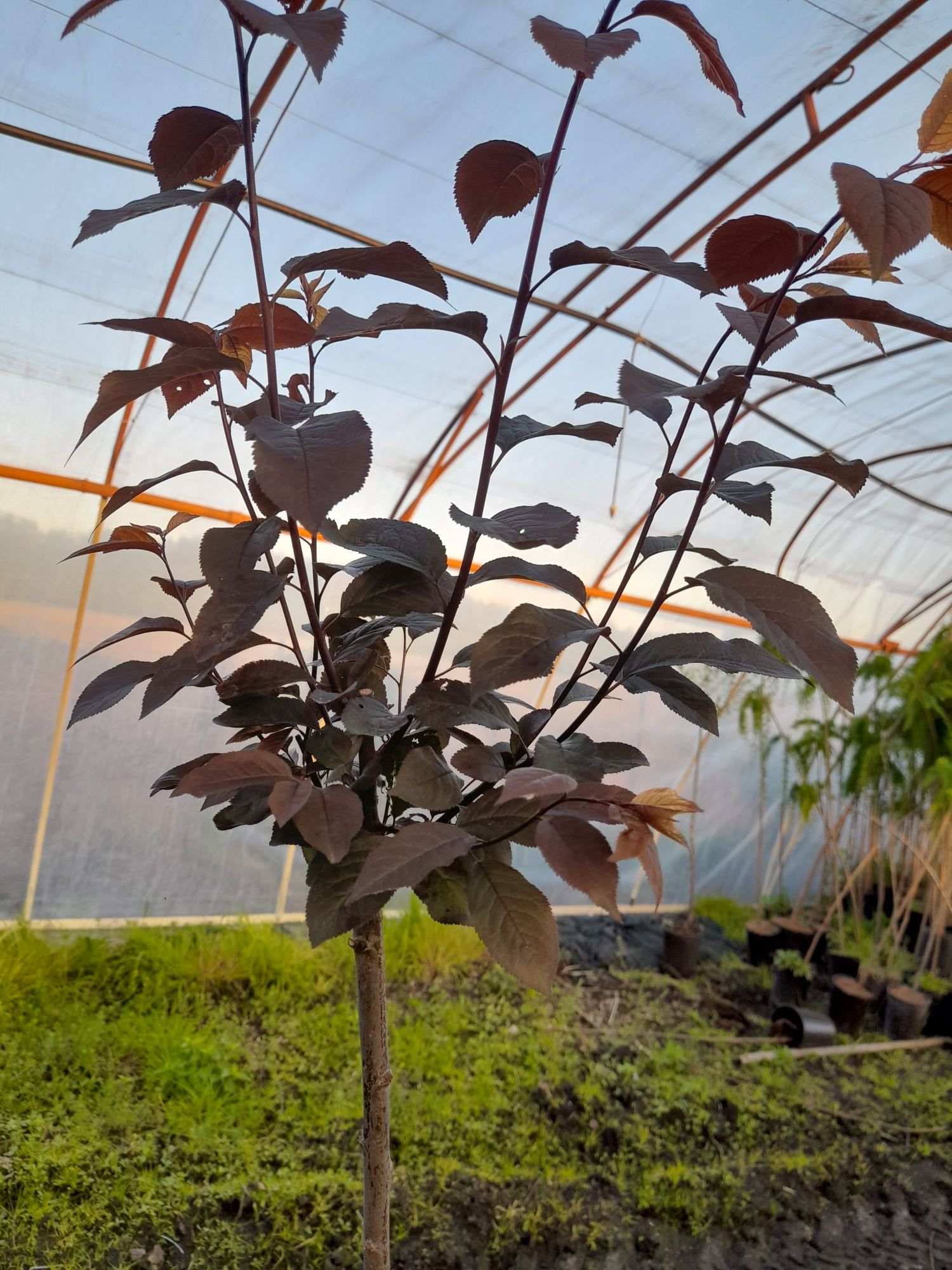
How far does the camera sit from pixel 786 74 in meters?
2.75

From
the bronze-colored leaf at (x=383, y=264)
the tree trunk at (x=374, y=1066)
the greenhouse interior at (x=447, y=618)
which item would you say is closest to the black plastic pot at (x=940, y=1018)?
the greenhouse interior at (x=447, y=618)

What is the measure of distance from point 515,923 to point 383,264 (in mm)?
526

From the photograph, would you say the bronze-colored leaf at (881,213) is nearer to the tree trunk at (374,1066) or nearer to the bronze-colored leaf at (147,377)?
the bronze-colored leaf at (147,377)

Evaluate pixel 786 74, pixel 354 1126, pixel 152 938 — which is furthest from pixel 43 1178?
pixel 786 74

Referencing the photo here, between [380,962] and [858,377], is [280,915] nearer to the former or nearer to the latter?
[380,962]

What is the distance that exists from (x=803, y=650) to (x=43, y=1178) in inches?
95.9

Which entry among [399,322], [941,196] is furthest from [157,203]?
[941,196]

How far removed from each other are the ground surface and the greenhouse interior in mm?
18

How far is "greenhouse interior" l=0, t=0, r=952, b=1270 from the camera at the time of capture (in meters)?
0.66

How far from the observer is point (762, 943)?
486cm

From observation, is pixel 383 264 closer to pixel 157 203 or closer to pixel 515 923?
pixel 157 203

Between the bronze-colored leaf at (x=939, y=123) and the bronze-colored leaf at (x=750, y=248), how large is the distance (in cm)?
10

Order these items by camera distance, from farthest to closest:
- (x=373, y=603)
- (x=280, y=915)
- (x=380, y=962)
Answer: (x=280, y=915) → (x=380, y=962) → (x=373, y=603)

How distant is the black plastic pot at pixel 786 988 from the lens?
13.9ft
